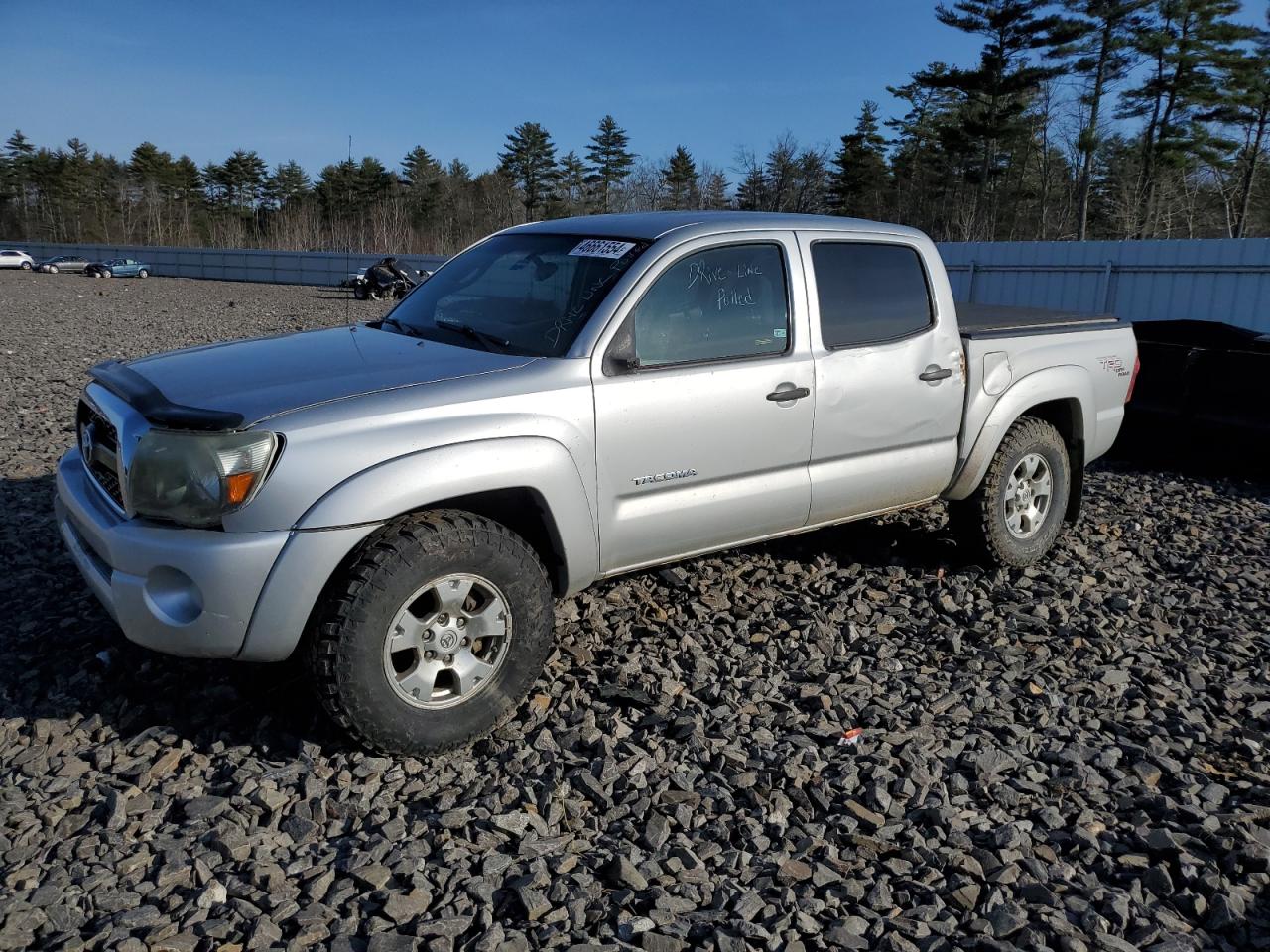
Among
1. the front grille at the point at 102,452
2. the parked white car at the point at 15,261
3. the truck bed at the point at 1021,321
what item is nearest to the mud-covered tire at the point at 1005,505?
the truck bed at the point at 1021,321

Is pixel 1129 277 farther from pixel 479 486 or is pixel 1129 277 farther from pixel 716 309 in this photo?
pixel 479 486

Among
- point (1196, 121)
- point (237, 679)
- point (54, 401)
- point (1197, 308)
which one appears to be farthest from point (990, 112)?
point (237, 679)

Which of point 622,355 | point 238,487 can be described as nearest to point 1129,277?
point 622,355

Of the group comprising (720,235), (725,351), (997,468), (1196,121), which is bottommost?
(997,468)

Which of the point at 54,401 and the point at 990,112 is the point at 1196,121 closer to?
the point at 990,112

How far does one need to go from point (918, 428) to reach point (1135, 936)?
2574mm

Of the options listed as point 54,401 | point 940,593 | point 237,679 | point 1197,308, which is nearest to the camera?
point 237,679

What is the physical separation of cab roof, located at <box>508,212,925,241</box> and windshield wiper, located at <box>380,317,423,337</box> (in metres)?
0.70

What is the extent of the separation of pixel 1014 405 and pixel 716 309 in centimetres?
197

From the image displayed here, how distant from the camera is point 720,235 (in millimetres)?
4277

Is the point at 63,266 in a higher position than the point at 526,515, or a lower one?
lower

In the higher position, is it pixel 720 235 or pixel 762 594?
pixel 720 235

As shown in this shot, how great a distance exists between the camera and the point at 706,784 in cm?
346

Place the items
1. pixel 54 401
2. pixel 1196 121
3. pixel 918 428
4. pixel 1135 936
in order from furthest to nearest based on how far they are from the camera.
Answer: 1. pixel 1196 121
2. pixel 54 401
3. pixel 918 428
4. pixel 1135 936
